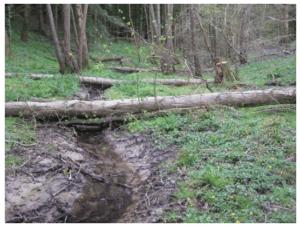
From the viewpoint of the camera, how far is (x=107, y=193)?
14.5 ft

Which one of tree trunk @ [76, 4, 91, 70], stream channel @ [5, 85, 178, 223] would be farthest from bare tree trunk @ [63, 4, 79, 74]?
stream channel @ [5, 85, 178, 223]

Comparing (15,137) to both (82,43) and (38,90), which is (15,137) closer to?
(38,90)

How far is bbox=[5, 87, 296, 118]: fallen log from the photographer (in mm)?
6613

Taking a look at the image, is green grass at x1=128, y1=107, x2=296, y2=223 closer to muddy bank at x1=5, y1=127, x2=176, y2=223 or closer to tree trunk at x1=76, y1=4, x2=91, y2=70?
muddy bank at x1=5, y1=127, x2=176, y2=223

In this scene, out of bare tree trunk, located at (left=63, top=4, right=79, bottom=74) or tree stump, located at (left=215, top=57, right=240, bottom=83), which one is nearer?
tree stump, located at (left=215, top=57, right=240, bottom=83)

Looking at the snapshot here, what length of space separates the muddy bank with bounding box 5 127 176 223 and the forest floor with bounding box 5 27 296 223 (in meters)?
0.02

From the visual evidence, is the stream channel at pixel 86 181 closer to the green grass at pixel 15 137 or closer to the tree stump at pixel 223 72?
the green grass at pixel 15 137

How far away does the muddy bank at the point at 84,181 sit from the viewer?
148 inches

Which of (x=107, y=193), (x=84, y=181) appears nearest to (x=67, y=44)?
(x=84, y=181)

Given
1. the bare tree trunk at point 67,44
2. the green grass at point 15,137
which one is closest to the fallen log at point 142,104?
the green grass at point 15,137

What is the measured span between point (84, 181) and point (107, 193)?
595 millimetres

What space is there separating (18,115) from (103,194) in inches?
156

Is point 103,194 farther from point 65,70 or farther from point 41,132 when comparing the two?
point 65,70

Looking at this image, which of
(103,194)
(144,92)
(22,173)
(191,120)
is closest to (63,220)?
(103,194)
